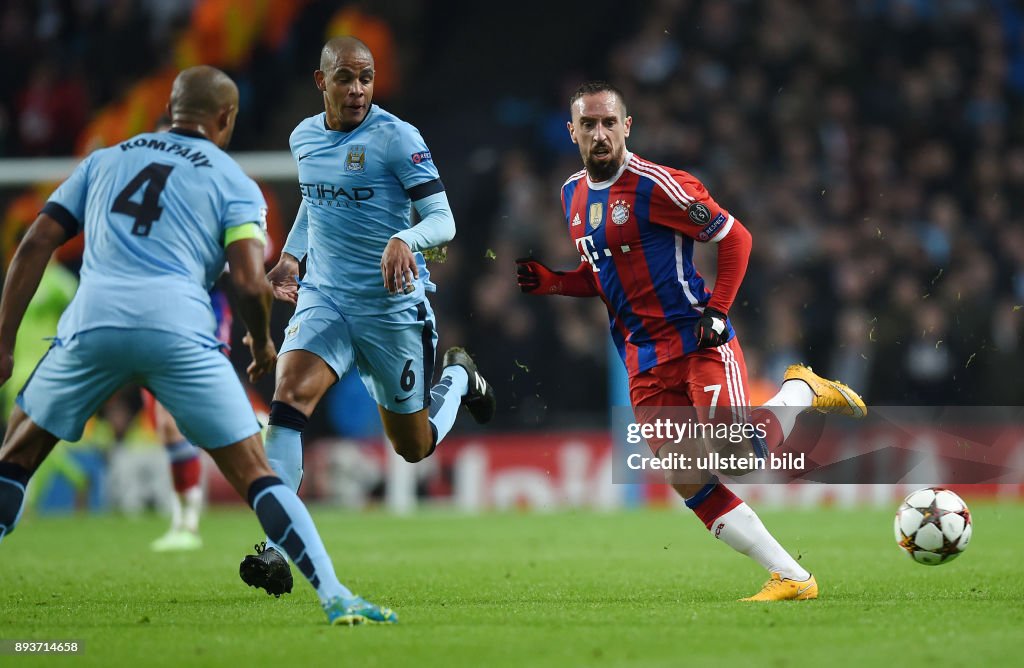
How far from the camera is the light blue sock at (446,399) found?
24.4ft

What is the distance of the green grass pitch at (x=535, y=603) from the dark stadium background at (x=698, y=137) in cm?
330

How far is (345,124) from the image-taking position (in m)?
6.68

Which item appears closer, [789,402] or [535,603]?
[535,603]

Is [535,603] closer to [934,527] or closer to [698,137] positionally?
[934,527]

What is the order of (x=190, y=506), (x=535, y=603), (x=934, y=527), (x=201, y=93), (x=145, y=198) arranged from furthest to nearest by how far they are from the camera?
(x=190, y=506), (x=934, y=527), (x=535, y=603), (x=201, y=93), (x=145, y=198)

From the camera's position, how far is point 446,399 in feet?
25.5

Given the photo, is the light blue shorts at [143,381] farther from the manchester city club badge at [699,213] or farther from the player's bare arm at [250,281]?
the manchester city club badge at [699,213]

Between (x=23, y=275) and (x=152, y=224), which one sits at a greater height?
(x=152, y=224)

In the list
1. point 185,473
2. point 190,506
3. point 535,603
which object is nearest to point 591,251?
point 535,603

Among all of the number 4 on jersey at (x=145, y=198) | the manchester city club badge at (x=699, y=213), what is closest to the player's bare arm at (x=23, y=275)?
the number 4 on jersey at (x=145, y=198)

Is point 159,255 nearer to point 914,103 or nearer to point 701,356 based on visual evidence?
point 701,356

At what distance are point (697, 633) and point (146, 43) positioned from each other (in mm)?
16175

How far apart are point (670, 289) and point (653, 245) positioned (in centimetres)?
23

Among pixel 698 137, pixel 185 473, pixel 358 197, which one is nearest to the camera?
pixel 358 197
